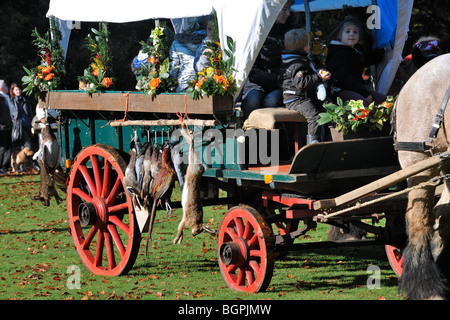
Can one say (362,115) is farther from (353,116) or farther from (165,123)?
(165,123)

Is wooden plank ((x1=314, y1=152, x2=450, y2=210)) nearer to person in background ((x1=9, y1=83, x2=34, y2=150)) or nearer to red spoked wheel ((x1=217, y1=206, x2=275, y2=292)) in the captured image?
red spoked wheel ((x1=217, y1=206, x2=275, y2=292))

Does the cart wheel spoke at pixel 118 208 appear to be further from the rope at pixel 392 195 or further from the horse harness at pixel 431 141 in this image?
the horse harness at pixel 431 141

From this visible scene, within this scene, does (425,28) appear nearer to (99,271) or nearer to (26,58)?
(99,271)

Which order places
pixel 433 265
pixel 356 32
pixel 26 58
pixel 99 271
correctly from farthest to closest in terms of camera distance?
pixel 26 58 → pixel 99 271 → pixel 356 32 → pixel 433 265

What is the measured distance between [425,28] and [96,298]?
10.6 meters

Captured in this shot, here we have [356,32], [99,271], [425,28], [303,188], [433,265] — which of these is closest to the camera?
[433,265]

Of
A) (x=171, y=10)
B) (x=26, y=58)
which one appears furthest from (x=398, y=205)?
(x=26, y=58)

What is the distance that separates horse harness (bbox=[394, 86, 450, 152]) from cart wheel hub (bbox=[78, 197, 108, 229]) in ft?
9.80

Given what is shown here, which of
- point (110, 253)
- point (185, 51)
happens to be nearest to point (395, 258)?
point (110, 253)

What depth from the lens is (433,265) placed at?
213 inches

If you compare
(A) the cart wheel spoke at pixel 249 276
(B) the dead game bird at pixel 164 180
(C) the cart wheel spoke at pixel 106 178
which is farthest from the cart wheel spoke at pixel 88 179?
(A) the cart wheel spoke at pixel 249 276

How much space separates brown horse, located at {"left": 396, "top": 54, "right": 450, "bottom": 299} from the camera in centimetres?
537

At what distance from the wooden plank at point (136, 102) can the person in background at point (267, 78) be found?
0.53 meters

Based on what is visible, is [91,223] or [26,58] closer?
[91,223]
